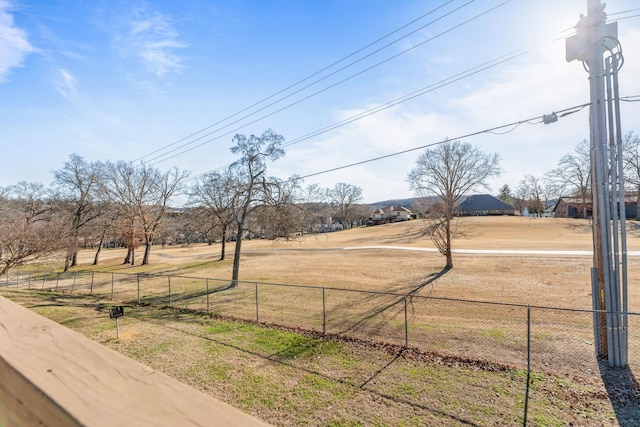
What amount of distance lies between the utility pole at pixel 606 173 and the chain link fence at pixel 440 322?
1.76 feet

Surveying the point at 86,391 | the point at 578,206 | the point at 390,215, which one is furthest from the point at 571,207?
the point at 86,391

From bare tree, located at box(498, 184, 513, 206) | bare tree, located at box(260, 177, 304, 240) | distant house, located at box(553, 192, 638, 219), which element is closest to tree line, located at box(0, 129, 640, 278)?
bare tree, located at box(260, 177, 304, 240)

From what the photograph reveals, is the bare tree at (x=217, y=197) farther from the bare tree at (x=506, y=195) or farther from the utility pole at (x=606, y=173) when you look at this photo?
the bare tree at (x=506, y=195)

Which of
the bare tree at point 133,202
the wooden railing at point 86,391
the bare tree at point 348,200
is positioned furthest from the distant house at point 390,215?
the wooden railing at point 86,391

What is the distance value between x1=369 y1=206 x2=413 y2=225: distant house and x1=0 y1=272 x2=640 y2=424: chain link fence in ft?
230

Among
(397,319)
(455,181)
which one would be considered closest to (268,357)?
(397,319)

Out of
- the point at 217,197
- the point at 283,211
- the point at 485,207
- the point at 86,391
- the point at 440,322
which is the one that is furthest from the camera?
the point at 485,207

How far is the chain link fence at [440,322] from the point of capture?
8.51m

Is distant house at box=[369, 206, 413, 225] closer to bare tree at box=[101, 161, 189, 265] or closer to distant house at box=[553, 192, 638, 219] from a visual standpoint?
distant house at box=[553, 192, 638, 219]

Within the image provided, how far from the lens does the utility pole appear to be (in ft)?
25.9

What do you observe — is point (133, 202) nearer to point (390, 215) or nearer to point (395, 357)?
point (395, 357)

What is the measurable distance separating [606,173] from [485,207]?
75.2 meters

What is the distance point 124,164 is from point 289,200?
82.4ft

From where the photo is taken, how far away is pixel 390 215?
316 feet
